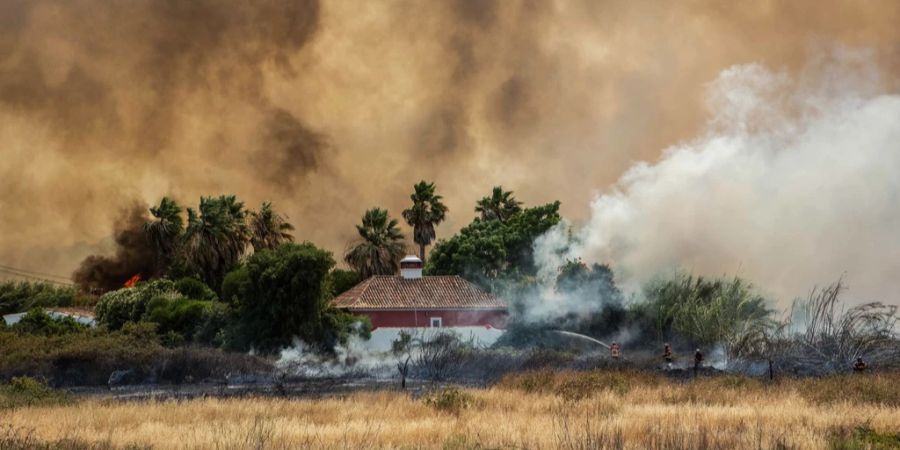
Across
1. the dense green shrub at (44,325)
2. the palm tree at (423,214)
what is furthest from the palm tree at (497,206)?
the dense green shrub at (44,325)

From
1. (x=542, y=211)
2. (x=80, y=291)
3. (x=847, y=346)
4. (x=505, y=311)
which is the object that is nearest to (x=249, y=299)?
(x=505, y=311)

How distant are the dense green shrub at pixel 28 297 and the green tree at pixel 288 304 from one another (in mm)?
37032

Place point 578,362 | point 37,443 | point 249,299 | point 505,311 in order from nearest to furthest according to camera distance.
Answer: point 37,443 < point 578,362 < point 249,299 < point 505,311

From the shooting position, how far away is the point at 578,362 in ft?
135

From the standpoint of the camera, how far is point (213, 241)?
73750 millimetres

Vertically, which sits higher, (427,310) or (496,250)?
(496,250)

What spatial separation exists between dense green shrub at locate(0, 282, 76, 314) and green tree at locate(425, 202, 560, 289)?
36.5m

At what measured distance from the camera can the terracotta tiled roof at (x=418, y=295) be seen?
187 feet

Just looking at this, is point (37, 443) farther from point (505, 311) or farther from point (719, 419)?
point (505, 311)

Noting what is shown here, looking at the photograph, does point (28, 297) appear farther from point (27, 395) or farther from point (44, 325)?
point (27, 395)

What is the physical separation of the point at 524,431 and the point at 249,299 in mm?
34409

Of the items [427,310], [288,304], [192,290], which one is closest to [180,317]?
[288,304]

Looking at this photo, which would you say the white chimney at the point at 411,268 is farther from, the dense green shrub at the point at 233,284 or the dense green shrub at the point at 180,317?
the dense green shrub at the point at 180,317

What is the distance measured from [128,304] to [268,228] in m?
19.4
